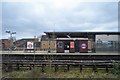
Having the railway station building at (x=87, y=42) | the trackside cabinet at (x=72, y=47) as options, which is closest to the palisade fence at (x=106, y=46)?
the railway station building at (x=87, y=42)

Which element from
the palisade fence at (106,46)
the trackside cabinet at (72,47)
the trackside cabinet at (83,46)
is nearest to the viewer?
the trackside cabinet at (72,47)

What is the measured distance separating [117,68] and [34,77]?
13.6 ft

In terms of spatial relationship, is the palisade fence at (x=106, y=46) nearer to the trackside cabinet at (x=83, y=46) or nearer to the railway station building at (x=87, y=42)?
the railway station building at (x=87, y=42)

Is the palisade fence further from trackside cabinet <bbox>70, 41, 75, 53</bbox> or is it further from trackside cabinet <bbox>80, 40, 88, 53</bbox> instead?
trackside cabinet <bbox>70, 41, 75, 53</bbox>

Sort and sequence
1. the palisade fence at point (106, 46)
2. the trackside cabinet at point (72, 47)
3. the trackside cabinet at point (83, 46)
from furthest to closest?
the palisade fence at point (106, 46)
the trackside cabinet at point (83, 46)
the trackside cabinet at point (72, 47)

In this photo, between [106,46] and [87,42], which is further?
[106,46]

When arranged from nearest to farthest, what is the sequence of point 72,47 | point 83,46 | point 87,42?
point 72,47
point 83,46
point 87,42

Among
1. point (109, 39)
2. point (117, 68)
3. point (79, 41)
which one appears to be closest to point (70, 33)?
point (79, 41)

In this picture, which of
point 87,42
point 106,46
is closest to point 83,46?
point 87,42

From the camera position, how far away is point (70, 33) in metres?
37.9

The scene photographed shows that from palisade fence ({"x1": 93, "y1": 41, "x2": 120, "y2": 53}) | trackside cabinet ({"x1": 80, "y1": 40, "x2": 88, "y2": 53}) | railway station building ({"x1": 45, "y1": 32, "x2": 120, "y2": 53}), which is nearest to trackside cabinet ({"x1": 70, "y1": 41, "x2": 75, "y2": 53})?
railway station building ({"x1": 45, "y1": 32, "x2": 120, "y2": 53})

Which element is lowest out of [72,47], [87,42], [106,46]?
[72,47]

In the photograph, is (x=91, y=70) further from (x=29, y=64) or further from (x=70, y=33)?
(x=70, y=33)

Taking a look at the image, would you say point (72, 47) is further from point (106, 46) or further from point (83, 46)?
point (106, 46)
